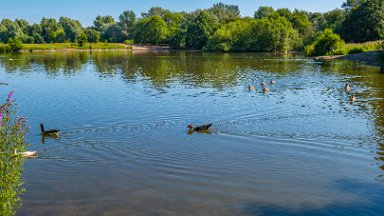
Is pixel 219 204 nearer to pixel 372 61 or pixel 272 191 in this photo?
pixel 272 191

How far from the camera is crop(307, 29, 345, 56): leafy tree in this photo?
77.2 meters

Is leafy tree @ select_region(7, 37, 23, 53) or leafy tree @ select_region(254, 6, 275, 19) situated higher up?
leafy tree @ select_region(254, 6, 275, 19)

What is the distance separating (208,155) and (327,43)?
229 feet

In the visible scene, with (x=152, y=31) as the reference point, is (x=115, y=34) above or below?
above

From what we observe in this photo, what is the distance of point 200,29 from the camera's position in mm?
137750

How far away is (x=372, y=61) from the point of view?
59.5 metres

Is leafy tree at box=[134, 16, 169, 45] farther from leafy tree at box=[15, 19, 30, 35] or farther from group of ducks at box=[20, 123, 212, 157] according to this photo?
group of ducks at box=[20, 123, 212, 157]

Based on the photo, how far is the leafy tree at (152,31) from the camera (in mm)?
162250

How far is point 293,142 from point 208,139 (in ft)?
13.0

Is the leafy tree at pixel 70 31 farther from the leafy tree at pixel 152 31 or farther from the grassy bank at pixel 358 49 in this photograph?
the grassy bank at pixel 358 49

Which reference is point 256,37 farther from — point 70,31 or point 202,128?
point 202,128

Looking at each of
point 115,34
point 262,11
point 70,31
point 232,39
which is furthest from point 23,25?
point 232,39

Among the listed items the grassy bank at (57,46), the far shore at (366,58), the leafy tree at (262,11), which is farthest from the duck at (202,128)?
the leafy tree at (262,11)

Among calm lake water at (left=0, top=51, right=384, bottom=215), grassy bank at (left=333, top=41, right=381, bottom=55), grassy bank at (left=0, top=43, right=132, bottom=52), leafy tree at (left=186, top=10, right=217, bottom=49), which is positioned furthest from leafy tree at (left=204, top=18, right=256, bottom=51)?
calm lake water at (left=0, top=51, right=384, bottom=215)
